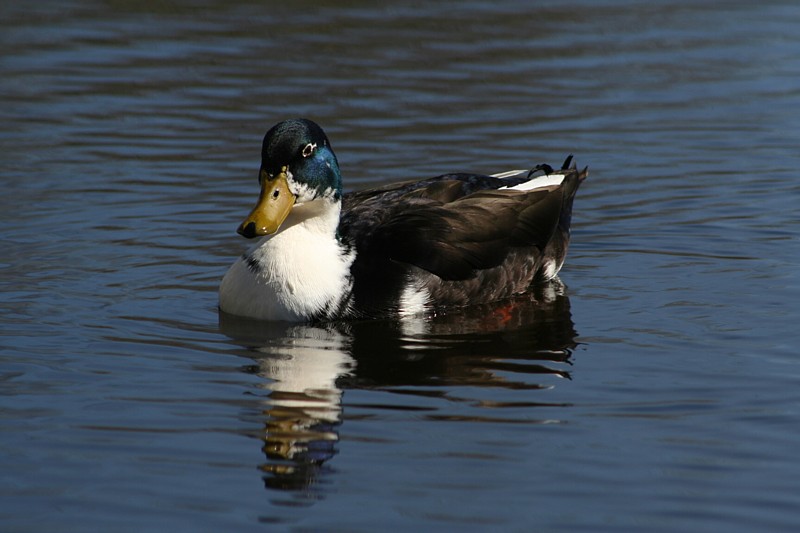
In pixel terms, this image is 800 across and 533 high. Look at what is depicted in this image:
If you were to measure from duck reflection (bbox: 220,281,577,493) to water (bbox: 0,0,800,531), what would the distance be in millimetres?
26

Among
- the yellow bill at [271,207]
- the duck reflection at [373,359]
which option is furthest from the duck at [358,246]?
the duck reflection at [373,359]

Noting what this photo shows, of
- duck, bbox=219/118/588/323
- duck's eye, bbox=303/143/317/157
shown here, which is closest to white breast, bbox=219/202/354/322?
duck, bbox=219/118/588/323

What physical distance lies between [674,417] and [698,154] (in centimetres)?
657

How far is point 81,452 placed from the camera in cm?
667

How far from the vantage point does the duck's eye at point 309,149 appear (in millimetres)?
8875

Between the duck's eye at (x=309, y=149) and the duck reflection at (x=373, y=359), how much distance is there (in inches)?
41.5

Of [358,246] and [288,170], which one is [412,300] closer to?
[358,246]

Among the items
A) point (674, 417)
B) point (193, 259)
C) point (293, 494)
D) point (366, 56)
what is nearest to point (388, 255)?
point (193, 259)

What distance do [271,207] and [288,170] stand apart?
10.1 inches

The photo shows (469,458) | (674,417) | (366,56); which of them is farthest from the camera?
(366,56)

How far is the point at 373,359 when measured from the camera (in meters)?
8.30

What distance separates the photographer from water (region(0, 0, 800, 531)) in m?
6.27

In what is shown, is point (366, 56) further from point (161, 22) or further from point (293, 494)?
point (293, 494)

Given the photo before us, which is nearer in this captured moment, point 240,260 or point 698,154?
point 240,260
